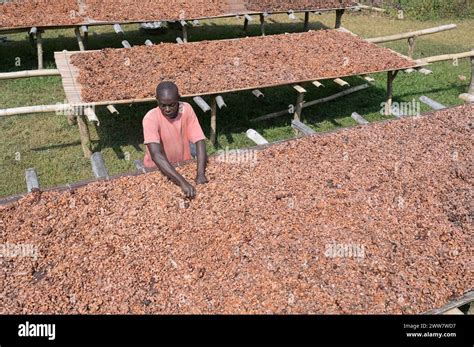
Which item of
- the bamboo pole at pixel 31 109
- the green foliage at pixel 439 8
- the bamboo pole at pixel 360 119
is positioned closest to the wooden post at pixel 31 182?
the bamboo pole at pixel 31 109

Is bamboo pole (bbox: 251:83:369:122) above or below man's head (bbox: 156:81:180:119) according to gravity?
below

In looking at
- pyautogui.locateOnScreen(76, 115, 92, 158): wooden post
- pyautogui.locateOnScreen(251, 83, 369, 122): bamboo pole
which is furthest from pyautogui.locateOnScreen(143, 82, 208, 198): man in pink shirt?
pyautogui.locateOnScreen(251, 83, 369, 122): bamboo pole

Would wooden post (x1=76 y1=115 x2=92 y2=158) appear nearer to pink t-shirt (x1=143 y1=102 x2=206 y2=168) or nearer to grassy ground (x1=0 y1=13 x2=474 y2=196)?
grassy ground (x1=0 y1=13 x2=474 y2=196)

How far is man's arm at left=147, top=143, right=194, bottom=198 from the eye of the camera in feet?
16.1

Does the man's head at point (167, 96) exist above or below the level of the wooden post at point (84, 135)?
above

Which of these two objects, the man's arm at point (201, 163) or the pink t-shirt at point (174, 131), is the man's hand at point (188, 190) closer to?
the man's arm at point (201, 163)

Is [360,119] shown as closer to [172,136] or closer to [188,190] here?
[172,136]

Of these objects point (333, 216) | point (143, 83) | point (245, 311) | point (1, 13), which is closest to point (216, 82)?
point (143, 83)

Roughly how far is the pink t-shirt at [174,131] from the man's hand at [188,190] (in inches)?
27.1

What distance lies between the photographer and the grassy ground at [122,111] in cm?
837

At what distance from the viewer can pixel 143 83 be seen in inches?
324

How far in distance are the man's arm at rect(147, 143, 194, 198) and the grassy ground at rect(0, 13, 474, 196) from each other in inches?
132

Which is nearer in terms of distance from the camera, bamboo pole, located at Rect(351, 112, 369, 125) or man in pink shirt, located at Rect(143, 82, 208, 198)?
man in pink shirt, located at Rect(143, 82, 208, 198)

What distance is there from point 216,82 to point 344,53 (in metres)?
3.68
